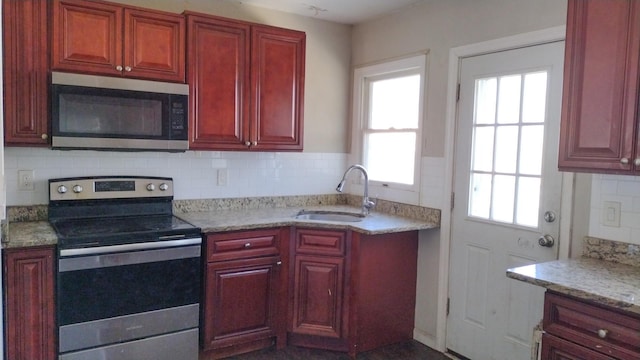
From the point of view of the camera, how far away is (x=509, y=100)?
2738 millimetres

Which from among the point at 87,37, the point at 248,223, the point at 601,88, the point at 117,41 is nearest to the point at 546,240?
the point at 601,88

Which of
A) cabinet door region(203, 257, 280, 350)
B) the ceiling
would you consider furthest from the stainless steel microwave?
the ceiling

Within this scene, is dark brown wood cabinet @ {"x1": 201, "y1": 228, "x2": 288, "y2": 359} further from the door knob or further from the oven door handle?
the door knob

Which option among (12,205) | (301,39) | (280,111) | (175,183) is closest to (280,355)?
(175,183)

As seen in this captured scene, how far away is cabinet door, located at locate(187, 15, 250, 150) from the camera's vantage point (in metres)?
2.96

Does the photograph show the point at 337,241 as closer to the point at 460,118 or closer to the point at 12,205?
the point at 460,118

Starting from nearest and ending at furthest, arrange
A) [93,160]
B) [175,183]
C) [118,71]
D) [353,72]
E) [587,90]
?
[587,90]
[118,71]
[93,160]
[175,183]
[353,72]

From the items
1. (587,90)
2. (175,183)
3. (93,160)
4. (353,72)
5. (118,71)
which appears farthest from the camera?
(353,72)

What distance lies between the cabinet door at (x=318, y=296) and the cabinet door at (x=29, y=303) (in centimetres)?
140

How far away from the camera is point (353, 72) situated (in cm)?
393

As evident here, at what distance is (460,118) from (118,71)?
207 cm

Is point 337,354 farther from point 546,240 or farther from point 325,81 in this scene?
point 325,81

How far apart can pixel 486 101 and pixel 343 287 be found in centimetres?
145

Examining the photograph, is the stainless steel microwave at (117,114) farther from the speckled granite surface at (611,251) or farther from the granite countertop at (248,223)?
the speckled granite surface at (611,251)
